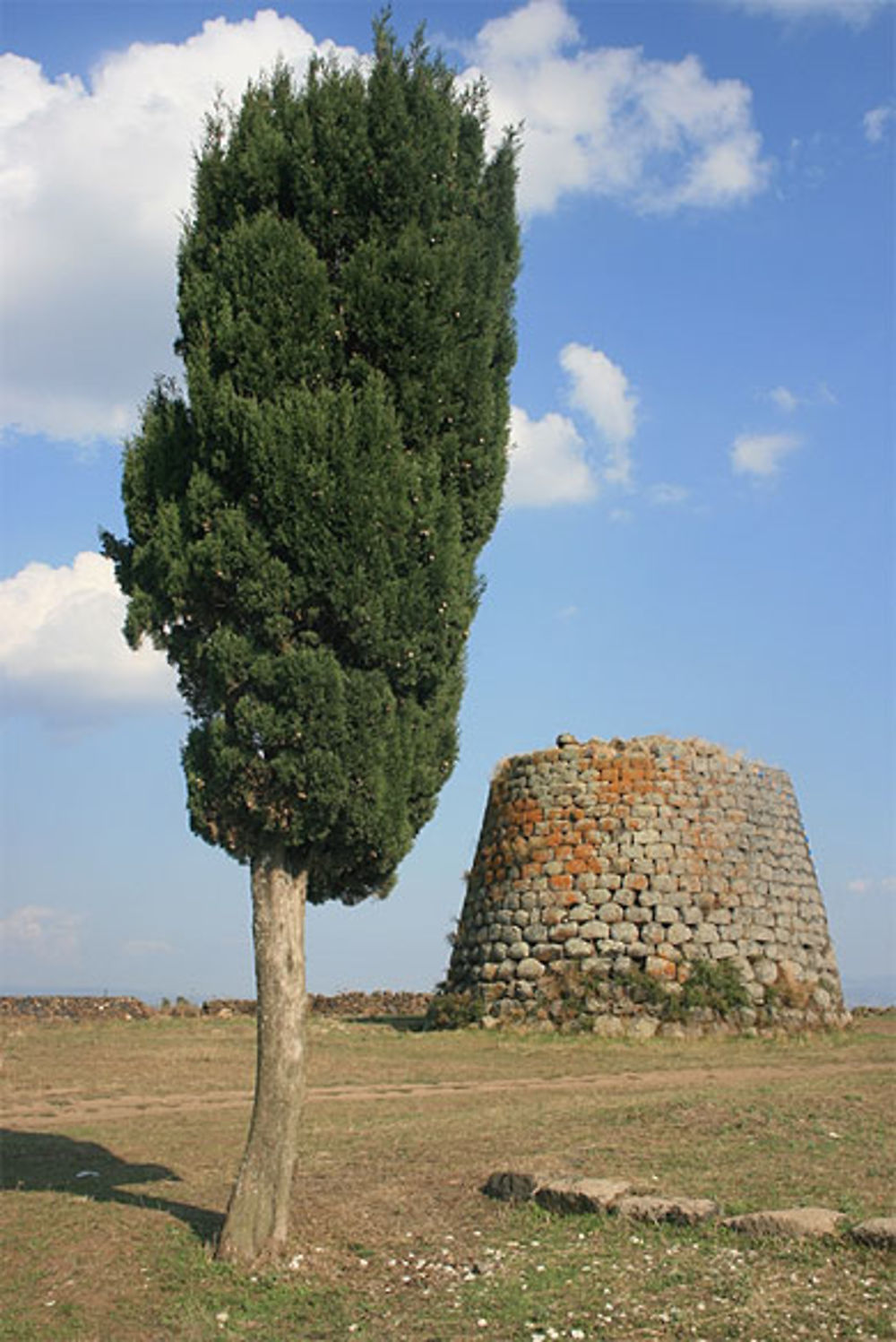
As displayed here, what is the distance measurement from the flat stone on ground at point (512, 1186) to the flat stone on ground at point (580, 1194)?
0.39 ft

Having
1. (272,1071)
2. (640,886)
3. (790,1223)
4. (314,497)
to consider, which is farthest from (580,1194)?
(640,886)

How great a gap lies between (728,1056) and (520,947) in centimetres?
460

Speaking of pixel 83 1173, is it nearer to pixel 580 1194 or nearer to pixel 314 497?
pixel 580 1194

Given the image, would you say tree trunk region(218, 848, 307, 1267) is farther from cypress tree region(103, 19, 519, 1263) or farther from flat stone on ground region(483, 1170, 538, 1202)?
flat stone on ground region(483, 1170, 538, 1202)

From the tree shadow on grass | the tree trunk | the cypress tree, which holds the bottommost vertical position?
the tree shadow on grass

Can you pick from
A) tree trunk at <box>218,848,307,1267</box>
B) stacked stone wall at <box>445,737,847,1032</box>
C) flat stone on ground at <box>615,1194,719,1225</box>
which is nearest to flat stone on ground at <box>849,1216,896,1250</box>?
flat stone on ground at <box>615,1194,719,1225</box>

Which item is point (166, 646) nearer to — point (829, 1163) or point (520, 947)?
point (829, 1163)

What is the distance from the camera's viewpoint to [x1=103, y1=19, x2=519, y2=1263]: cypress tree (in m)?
8.81

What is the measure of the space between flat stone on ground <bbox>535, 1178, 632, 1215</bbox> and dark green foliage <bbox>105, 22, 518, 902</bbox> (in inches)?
102

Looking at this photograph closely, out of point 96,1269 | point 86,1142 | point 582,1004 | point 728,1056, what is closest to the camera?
point 96,1269

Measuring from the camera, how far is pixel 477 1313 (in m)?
6.98

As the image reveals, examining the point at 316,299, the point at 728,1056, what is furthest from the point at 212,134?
the point at 728,1056

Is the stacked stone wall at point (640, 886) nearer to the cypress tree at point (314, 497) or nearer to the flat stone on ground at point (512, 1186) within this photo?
the flat stone on ground at point (512, 1186)

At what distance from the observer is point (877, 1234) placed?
7.39m
